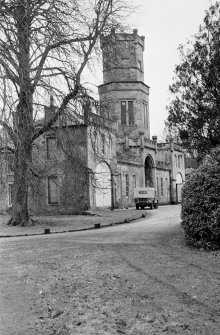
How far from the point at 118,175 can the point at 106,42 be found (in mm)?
20701

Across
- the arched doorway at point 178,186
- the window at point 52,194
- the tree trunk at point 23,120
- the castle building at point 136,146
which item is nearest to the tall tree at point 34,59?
the tree trunk at point 23,120

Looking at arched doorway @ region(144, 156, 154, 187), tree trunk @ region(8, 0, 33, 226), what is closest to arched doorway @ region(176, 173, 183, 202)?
arched doorway @ region(144, 156, 154, 187)

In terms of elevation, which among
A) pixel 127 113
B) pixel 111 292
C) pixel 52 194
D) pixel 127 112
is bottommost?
pixel 111 292

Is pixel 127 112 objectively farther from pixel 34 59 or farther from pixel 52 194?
pixel 34 59

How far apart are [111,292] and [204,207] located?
4.93 metres

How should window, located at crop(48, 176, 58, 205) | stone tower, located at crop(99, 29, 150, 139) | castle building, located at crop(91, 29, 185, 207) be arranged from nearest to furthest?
window, located at crop(48, 176, 58, 205), castle building, located at crop(91, 29, 185, 207), stone tower, located at crop(99, 29, 150, 139)

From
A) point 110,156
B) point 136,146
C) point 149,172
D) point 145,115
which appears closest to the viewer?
point 110,156

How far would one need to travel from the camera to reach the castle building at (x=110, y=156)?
69.3 ft

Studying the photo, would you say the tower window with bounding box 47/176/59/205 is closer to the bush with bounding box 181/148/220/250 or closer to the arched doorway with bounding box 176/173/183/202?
the bush with bounding box 181/148/220/250

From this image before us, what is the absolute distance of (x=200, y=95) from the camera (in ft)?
43.7

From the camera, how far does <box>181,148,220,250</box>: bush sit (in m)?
10.7

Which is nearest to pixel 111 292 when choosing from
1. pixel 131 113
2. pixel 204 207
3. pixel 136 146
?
pixel 204 207

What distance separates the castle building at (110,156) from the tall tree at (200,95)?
4.70 feet

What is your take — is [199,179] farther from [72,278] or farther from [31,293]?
[31,293]
